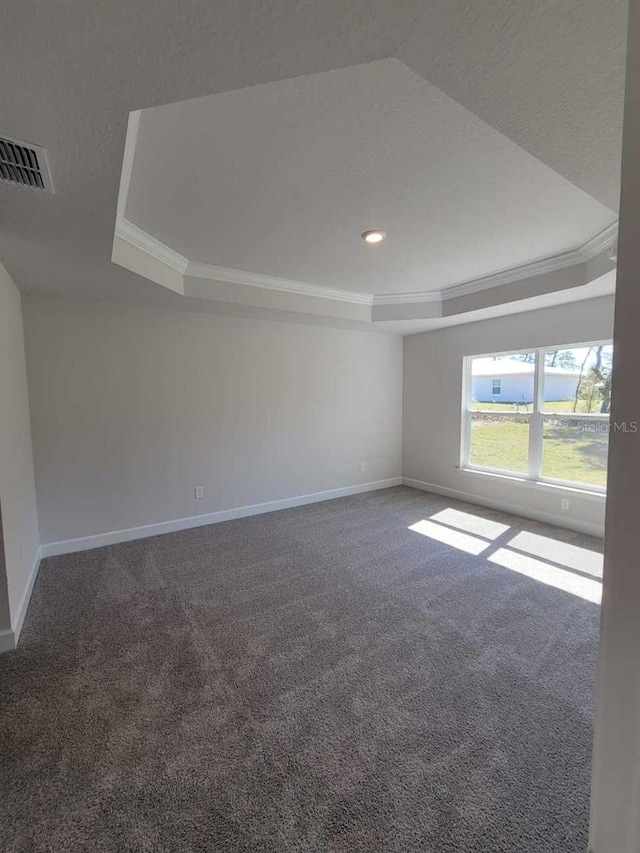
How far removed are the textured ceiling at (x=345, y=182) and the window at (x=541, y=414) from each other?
4.19 feet

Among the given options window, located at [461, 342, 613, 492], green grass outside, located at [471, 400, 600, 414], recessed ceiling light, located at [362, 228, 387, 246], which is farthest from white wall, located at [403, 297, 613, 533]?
recessed ceiling light, located at [362, 228, 387, 246]

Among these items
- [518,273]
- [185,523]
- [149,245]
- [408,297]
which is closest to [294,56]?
[149,245]

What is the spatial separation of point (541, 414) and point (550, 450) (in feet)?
1.34

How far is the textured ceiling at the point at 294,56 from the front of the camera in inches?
35.6

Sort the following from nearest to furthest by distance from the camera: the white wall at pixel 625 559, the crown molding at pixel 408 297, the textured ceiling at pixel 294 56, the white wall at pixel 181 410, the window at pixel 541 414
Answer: the white wall at pixel 625 559 < the textured ceiling at pixel 294 56 < the white wall at pixel 181 410 < the window at pixel 541 414 < the crown molding at pixel 408 297

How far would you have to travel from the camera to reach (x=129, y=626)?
2.38 metres

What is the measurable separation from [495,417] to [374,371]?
5.69 ft

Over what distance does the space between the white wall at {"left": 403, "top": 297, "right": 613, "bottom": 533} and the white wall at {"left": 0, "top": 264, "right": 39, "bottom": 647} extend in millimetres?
4587

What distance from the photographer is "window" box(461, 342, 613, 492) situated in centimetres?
375

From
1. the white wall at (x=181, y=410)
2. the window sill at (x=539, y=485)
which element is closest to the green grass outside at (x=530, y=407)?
the window sill at (x=539, y=485)

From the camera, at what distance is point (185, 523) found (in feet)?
13.2

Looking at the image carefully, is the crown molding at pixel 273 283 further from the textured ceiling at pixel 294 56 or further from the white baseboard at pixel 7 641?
the white baseboard at pixel 7 641

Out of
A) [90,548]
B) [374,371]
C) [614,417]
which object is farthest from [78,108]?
[374,371]

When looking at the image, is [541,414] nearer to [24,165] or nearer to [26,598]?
[24,165]
